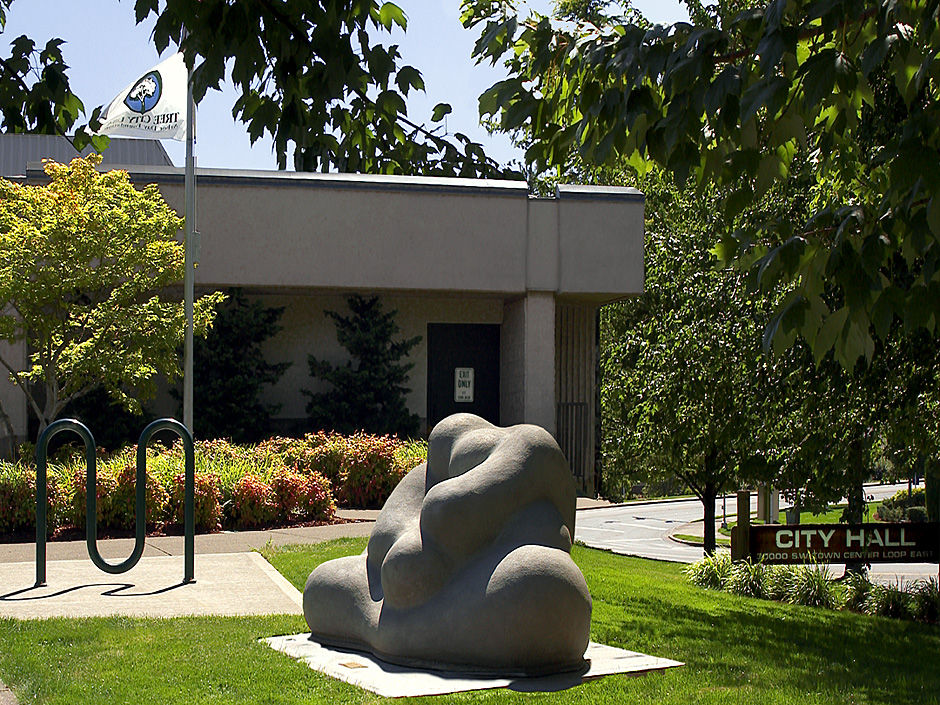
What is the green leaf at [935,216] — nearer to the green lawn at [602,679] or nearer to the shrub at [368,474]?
the green lawn at [602,679]

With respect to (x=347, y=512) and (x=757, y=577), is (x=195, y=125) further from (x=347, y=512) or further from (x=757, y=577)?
(x=757, y=577)

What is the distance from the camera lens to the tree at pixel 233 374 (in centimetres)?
2514

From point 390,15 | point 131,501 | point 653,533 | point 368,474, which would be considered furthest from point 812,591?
point 653,533

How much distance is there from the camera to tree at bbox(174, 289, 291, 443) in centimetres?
2514

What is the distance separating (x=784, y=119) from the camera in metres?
4.28

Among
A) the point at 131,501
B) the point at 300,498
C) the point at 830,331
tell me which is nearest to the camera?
the point at 830,331

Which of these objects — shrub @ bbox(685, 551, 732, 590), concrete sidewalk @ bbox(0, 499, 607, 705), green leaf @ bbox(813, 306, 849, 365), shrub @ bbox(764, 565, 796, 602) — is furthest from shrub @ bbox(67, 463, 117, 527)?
green leaf @ bbox(813, 306, 849, 365)

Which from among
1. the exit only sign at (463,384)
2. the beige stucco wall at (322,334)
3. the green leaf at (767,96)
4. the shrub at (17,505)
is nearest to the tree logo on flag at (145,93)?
the beige stucco wall at (322,334)

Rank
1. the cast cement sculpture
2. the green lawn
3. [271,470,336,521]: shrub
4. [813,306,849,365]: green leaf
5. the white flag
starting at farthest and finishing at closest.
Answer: the white flag → [271,470,336,521]: shrub → the cast cement sculpture → the green lawn → [813,306,849,365]: green leaf

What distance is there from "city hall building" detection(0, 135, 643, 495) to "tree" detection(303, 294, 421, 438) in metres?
0.60

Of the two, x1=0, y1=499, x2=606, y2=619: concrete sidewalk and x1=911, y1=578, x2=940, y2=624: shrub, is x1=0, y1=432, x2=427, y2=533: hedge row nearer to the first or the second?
x1=0, y1=499, x2=606, y2=619: concrete sidewalk

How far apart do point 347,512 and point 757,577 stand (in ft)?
24.4

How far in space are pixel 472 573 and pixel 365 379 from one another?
61.7 ft

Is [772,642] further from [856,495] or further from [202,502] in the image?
[202,502]
